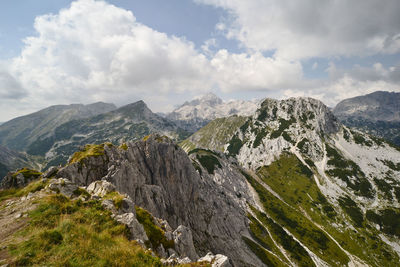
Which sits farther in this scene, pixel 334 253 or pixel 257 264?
pixel 334 253

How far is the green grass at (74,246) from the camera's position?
33.4 ft

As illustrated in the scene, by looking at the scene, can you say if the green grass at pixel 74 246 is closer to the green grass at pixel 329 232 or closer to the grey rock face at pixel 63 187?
the grey rock face at pixel 63 187

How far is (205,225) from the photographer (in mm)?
87938

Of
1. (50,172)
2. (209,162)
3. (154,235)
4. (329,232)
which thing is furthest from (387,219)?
(50,172)

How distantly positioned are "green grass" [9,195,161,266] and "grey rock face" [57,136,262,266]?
3686 centimetres

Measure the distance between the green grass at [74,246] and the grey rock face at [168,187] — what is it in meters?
36.9

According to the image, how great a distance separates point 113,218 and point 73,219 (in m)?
3.12

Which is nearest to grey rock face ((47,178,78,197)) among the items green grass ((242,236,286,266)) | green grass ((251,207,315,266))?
green grass ((242,236,286,266))

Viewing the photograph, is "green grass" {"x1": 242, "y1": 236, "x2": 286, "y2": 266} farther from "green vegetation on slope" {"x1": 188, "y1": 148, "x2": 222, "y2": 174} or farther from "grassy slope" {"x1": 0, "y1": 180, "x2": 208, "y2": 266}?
"grassy slope" {"x1": 0, "y1": 180, "x2": 208, "y2": 266}

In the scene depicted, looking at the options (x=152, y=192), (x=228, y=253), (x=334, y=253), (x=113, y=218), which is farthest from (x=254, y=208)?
(x=113, y=218)

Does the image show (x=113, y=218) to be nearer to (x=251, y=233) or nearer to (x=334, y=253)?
(x=251, y=233)

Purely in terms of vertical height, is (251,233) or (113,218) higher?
(113,218)

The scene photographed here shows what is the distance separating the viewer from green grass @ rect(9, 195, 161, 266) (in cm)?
1020

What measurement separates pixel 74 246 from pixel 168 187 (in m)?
74.6
